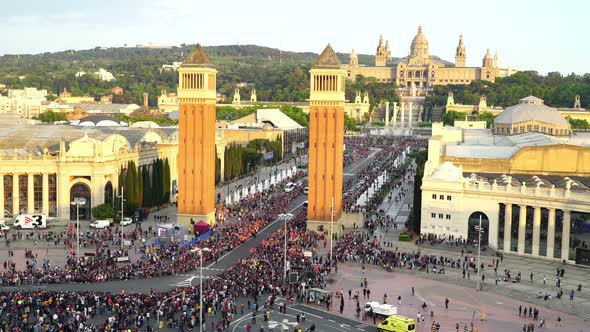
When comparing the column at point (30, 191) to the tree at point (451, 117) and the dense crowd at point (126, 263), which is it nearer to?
the dense crowd at point (126, 263)

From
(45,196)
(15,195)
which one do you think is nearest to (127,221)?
(45,196)

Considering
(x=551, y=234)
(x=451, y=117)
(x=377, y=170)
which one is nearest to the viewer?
(x=551, y=234)

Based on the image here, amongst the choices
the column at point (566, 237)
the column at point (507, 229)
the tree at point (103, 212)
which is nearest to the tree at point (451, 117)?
the column at point (507, 229)

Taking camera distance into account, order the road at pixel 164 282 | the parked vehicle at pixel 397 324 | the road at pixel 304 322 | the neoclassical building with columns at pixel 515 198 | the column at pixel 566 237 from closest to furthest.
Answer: the parked vehicle at pixel 397 324
the road at pixel 304 322
the road at pixel 164 282
the column at pixel 566 237
the neoclassical building with columns at pixel 515 198

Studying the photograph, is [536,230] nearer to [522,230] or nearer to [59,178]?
[522,230]

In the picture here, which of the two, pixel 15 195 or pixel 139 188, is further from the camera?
pixel 139 188

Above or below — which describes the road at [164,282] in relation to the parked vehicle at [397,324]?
below

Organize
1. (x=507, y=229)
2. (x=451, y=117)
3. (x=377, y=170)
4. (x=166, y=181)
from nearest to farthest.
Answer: (x=507, y=229) < (x=166, y=181) < (x=377, y=170) < (x=451, y=117)

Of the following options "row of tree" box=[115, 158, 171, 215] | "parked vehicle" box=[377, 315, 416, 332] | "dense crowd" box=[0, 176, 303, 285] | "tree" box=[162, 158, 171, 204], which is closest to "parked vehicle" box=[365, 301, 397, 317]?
"parked vehicle" box=[377, 315, 416, 332]
